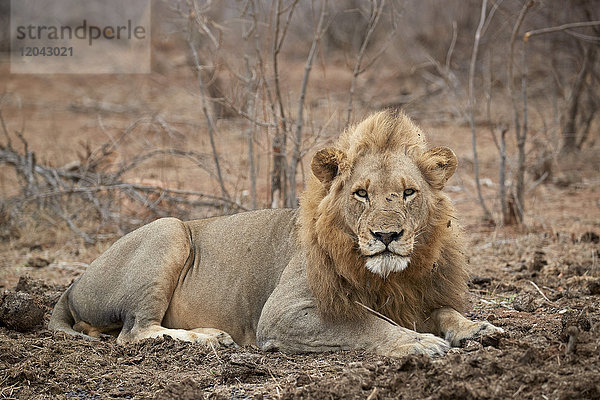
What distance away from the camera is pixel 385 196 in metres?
3.83

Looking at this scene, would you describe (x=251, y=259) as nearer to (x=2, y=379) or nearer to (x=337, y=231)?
(x=337, y=231)

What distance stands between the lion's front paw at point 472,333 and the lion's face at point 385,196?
1.68 ft

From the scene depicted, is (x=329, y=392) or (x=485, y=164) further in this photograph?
(x=485, y=164)

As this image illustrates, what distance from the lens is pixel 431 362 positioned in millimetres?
3328

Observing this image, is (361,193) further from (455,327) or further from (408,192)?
(455,327)

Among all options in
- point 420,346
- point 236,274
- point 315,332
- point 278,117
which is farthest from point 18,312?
point 278,117

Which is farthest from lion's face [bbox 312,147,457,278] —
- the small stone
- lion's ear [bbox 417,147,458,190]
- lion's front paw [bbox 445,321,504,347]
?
the small stone

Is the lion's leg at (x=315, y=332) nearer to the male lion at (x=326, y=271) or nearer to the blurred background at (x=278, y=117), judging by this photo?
the male lion at (x=326, y=271)

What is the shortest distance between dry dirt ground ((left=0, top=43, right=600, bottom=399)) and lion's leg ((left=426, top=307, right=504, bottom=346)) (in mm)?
102

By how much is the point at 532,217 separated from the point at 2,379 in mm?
6254

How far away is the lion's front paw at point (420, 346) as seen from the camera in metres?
3.68

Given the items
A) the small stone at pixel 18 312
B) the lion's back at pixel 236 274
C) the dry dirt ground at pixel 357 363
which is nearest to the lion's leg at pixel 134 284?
the lion's back at pixel 236 274

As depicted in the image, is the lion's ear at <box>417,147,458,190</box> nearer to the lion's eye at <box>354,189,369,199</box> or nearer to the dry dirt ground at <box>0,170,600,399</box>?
the lion's eye at <box>354,189,369,199</box>

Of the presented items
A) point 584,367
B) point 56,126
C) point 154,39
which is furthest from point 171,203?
point 154,39
